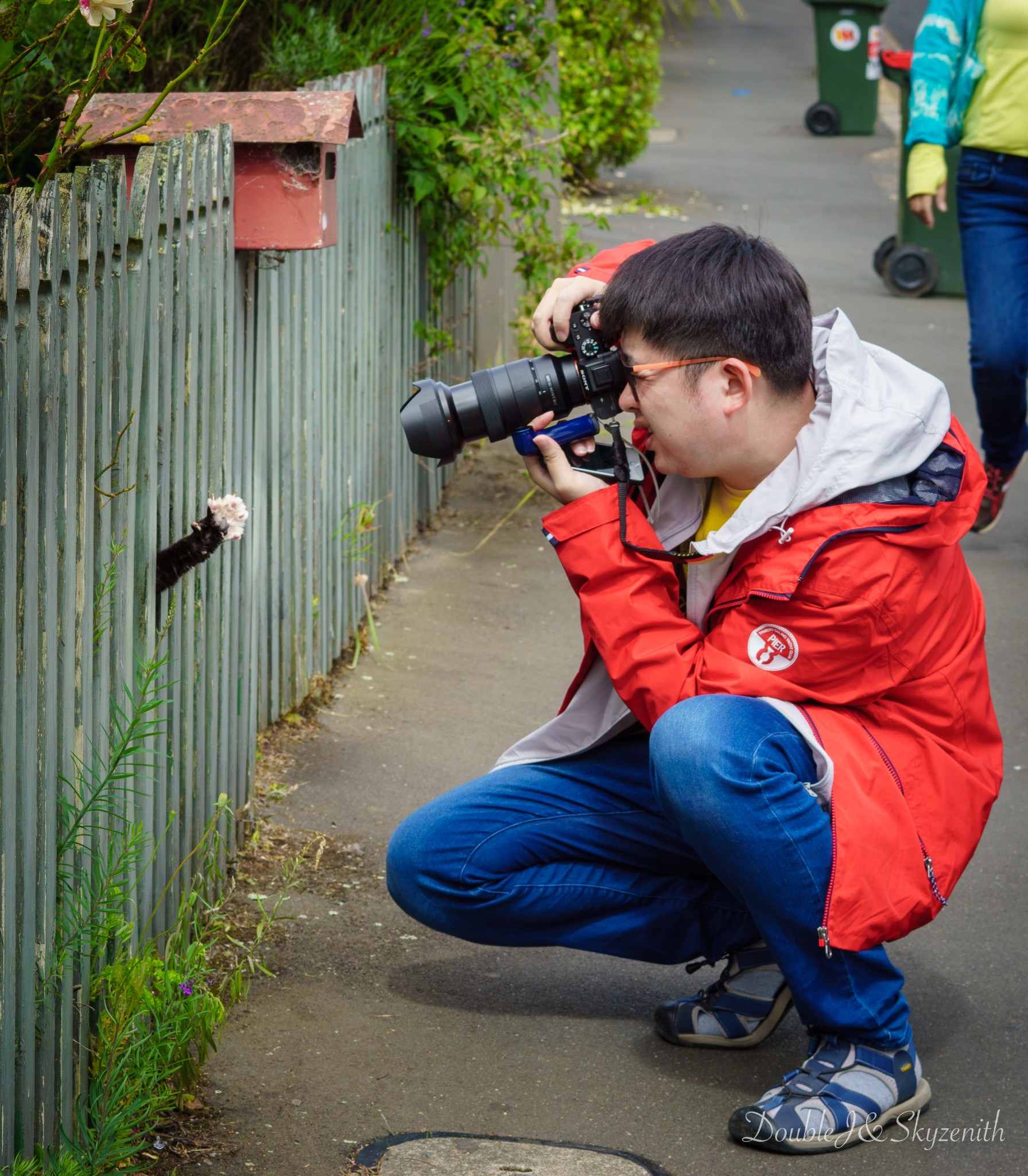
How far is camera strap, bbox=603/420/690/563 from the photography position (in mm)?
2376

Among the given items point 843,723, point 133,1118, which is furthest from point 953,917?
point 133,1118

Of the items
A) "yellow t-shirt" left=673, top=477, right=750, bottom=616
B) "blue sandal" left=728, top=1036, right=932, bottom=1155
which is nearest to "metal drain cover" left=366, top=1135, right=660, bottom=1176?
"blue sandal" left=728, top=1036, right=932, bottom=1155

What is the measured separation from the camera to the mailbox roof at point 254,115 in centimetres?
283

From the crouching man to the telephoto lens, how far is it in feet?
0.15

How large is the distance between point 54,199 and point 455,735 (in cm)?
231

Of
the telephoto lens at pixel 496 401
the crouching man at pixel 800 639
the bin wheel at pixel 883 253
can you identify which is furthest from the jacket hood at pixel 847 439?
the bin wheel at pixel 883 253

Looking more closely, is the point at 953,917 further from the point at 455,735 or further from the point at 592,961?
the point at 455,735

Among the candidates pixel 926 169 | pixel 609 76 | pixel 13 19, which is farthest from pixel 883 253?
pixel 13 19

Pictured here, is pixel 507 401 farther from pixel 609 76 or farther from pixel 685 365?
pixel 609 76

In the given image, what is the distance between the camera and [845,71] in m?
15.0

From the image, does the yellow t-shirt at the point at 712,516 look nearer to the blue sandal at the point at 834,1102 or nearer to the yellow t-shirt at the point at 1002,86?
the blue sandal at the point at 834,1102

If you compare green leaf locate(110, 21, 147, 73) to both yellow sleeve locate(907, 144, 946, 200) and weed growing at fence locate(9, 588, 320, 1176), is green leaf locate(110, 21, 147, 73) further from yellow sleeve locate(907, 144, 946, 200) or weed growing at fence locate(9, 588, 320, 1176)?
yellow sleeve locate(907, 144, 946, 200)

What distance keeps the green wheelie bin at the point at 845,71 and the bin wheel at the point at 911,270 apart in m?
6.30

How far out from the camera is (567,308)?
8.46ft
